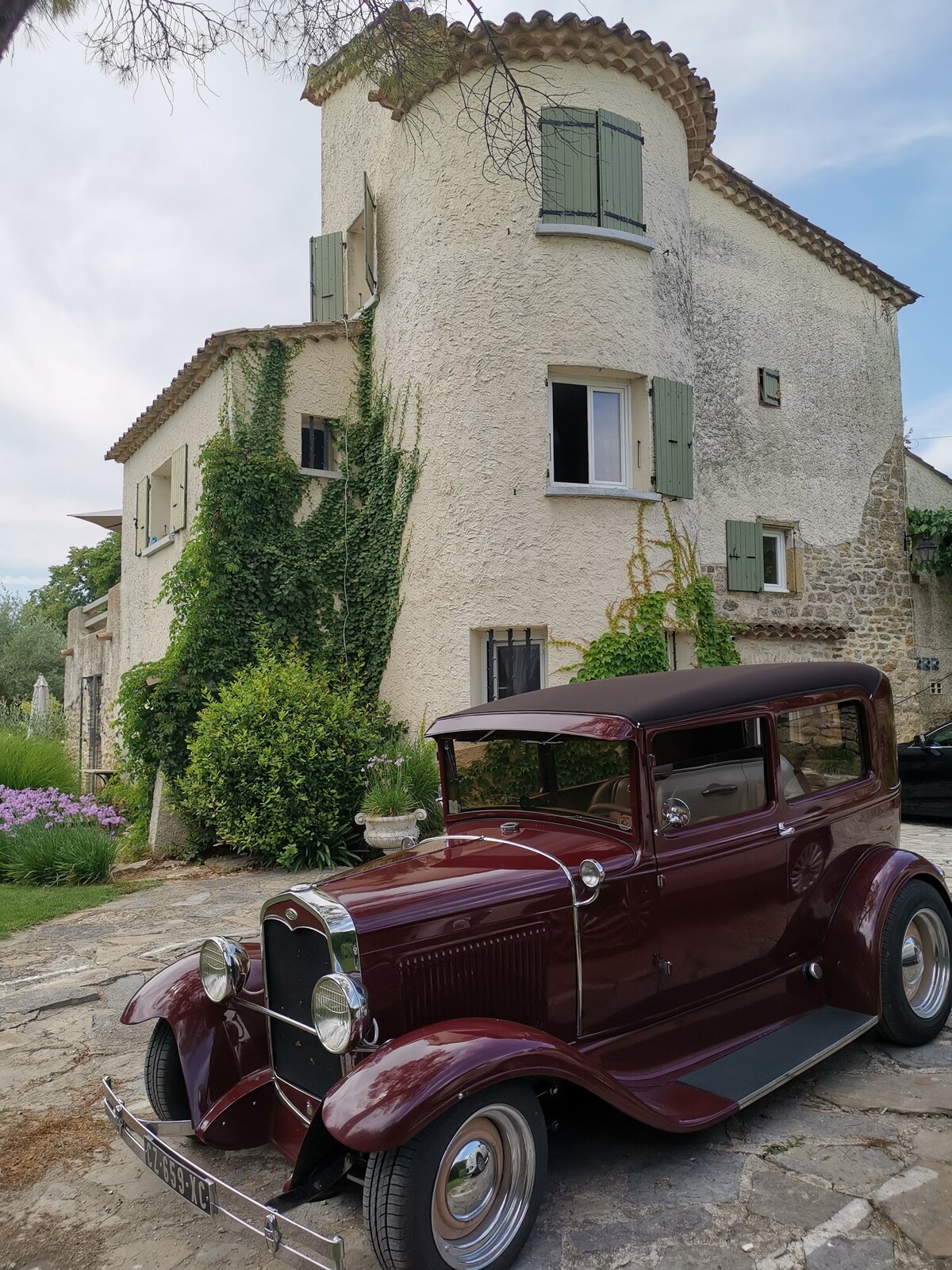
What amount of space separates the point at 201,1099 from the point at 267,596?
8306mm

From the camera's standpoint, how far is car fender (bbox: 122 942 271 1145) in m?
3.59

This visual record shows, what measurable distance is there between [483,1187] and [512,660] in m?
7.72

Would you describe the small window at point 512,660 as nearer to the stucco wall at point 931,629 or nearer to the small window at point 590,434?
the small window at point 590,434

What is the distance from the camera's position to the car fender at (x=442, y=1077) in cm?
267

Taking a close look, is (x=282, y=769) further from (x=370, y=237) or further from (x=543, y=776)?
(x=370, y=237)

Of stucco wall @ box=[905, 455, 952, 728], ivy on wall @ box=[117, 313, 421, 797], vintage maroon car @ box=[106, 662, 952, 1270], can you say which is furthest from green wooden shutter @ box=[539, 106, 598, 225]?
stucco wall @ box=[905, 455, 952, 728]

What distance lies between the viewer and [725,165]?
14453 mm

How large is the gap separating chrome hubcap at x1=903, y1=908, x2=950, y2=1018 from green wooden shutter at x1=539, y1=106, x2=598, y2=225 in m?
8.62

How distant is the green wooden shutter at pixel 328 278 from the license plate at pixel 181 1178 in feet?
37.0

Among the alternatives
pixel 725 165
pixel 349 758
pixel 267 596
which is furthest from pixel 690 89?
pixel 349 758

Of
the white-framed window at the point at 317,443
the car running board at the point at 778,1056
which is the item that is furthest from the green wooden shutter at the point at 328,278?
the car running board at the point at 778,1056

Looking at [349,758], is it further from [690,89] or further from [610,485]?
[690,89]

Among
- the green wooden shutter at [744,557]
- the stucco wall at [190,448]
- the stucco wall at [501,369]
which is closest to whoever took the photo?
the stucco wall at [501,369]

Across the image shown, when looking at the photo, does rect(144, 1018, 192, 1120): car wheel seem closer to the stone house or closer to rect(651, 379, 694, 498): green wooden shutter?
the stone house
